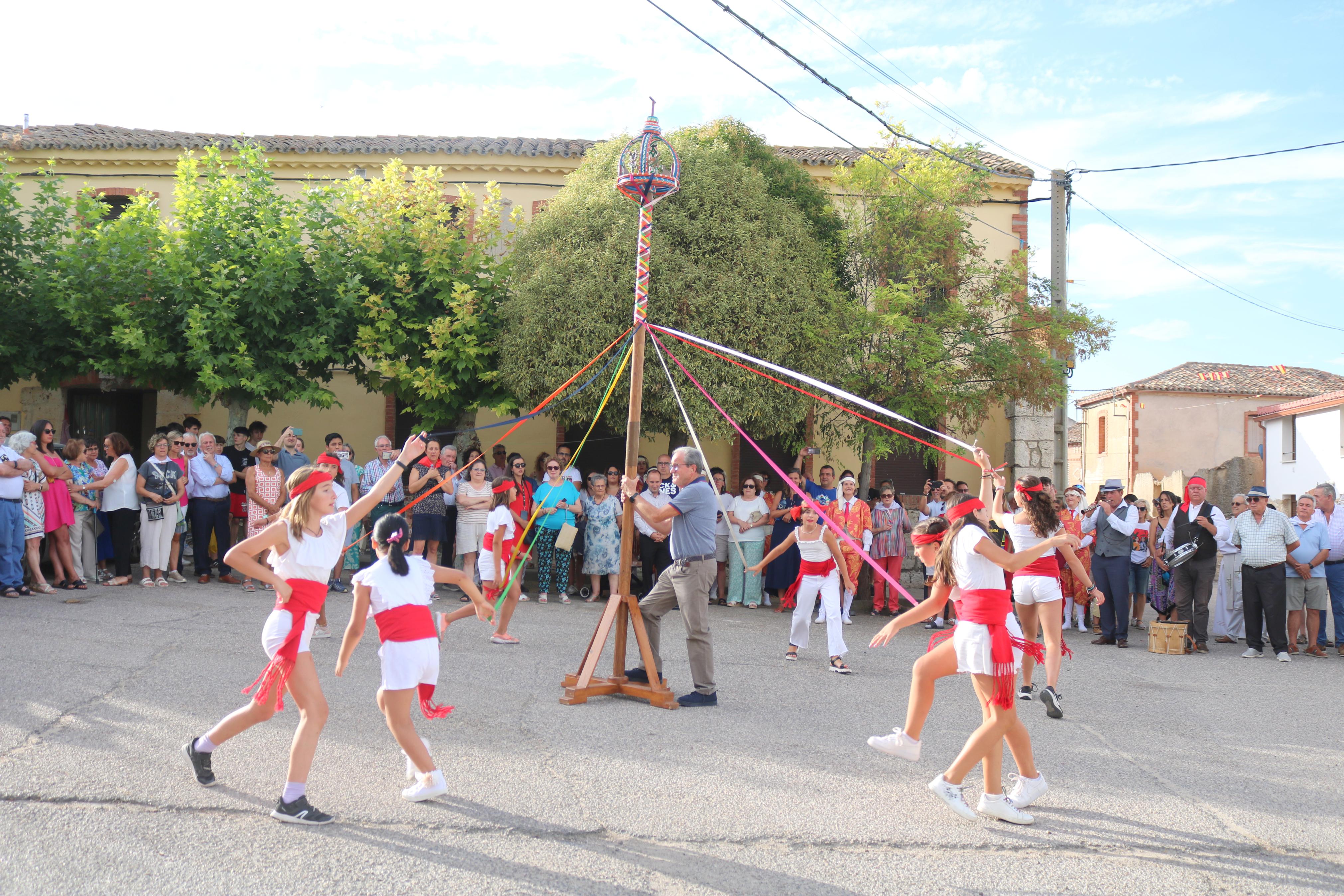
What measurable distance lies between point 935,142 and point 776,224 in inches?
114

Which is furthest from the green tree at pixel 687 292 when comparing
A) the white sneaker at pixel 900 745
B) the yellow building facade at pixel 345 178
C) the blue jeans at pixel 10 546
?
the white sneaker at pixel 900 745

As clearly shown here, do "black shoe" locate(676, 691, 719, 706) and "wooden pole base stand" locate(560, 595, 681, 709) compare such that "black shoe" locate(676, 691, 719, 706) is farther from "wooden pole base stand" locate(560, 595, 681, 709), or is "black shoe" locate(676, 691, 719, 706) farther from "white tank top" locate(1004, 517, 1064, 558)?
"white tank top" locate(1004, 517, 1064, 558)

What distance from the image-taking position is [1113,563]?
11.3m

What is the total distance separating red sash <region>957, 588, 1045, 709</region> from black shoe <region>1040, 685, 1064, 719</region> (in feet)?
7.44

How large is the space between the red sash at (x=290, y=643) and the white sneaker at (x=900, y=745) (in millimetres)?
2966

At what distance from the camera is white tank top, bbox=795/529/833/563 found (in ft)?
28.9

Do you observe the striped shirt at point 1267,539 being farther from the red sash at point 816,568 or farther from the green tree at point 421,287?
the green tree at point 421,287

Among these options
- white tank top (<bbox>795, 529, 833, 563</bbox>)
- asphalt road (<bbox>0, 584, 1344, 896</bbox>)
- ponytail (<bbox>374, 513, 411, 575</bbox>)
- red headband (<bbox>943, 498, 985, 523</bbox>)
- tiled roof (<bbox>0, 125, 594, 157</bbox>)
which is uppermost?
tiled roof (<bbox>0, 125, 594, 157</bbox>)

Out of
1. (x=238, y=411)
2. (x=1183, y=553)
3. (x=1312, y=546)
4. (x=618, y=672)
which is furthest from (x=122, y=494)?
(x=1312, y=546)

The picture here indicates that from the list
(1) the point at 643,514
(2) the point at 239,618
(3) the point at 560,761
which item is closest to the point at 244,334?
(2) the point at 239,618

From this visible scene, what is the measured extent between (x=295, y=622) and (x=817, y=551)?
5.28 metres

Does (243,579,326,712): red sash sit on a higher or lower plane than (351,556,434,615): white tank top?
lower

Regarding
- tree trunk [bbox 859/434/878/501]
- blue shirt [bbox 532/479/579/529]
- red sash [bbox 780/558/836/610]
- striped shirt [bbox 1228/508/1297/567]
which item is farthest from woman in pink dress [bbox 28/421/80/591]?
striped shirt [bbox 1228/508/1297/567]

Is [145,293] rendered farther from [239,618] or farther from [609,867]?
[609,867]
